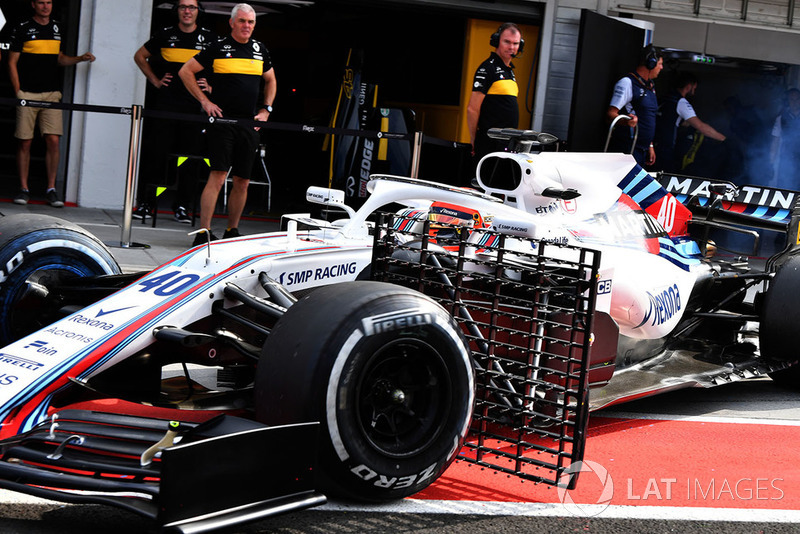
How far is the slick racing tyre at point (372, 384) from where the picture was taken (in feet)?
10.9

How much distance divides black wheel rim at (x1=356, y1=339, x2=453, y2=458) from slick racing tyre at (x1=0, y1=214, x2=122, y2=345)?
1.94m

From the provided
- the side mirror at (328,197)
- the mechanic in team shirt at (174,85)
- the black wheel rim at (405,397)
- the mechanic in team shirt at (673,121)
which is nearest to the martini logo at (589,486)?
the black wheel rim at (405,397)

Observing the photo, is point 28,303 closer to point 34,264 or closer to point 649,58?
point 34,264

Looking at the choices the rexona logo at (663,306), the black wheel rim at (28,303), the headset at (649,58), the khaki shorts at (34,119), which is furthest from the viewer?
the headset at (649,58)

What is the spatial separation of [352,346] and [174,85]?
282 inches

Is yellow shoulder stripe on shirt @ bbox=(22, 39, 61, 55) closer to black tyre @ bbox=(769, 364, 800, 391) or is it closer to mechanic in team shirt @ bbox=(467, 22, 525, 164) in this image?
mechanic in team shirt @ bbox=(467, 22, 525, 164)

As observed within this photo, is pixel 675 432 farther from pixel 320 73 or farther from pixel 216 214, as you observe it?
pixel 320 73

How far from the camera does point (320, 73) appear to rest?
15055 mm

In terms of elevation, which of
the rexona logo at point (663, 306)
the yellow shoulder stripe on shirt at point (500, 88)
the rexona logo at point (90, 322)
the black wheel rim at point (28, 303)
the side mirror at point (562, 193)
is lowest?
the black wheel rim at point (28, 303)

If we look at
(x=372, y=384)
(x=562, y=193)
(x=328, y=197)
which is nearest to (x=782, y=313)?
(x=562, y=193)

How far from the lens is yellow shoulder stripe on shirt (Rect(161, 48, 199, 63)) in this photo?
9797mm

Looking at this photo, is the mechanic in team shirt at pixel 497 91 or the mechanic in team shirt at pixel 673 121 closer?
the mechanic in team shirt at pixel 497 91

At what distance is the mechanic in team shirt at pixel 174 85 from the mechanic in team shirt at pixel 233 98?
461 mm

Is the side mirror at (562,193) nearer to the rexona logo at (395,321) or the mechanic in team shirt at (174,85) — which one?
the rexona logo at (395,321)
